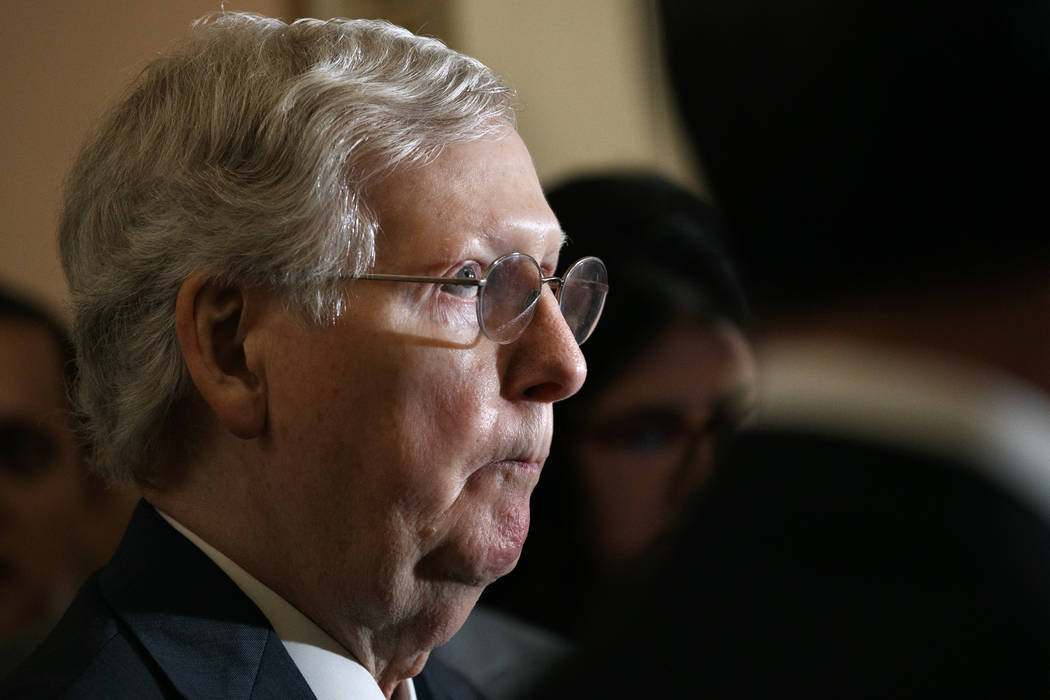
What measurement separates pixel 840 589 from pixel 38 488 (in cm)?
193

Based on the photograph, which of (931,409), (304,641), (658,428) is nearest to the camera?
(931,409)

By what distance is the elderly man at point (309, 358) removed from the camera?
135 centimetres

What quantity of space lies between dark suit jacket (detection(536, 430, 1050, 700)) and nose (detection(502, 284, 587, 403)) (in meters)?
0.98

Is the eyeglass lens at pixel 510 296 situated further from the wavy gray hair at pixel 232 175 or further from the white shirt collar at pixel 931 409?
the white shirt collar at pixel 931 409

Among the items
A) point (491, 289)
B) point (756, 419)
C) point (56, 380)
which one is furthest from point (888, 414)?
point (56, 380)

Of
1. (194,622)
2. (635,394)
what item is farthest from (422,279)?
(635,394)

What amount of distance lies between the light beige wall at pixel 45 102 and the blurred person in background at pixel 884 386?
6.06ft

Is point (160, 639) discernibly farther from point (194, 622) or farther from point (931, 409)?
point (931, 409)

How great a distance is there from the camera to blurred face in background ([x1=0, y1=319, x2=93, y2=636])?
78.1 inches

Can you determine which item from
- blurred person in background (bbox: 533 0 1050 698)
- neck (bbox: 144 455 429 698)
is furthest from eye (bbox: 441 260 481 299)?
blurred person in background (bbox: 533 0 1050 698)

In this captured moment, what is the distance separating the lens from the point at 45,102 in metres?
2.04

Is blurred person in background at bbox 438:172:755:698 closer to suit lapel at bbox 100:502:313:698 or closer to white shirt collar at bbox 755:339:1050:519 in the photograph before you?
suit lapel at bbox 100:502:313:698

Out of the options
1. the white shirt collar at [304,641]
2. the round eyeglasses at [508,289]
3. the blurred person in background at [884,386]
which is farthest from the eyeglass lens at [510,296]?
the blurred person in background at [884,386]

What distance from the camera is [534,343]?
4.78ft
